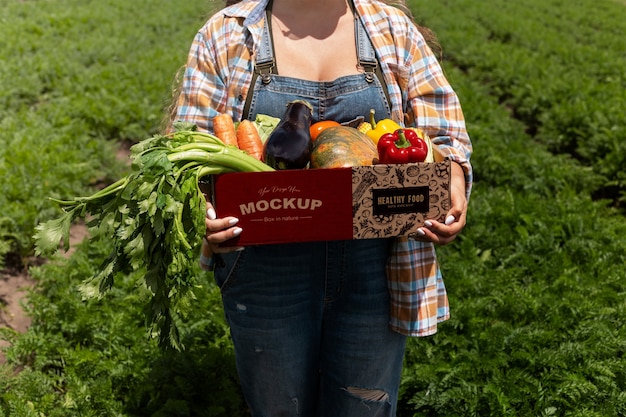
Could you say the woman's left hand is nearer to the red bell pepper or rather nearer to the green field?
the red bell pepper

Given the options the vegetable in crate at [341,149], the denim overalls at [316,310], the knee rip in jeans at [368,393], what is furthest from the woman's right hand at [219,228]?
the knee rip in jeans at [368,393]

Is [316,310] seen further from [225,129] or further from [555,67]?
[555,67]

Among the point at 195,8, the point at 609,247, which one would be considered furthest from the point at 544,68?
the point at 195,8

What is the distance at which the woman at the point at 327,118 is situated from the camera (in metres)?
2.39

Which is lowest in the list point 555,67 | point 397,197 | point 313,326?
point 555,67

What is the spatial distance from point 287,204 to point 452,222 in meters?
0.60

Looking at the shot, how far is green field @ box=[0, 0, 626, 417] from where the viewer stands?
13.1 feet

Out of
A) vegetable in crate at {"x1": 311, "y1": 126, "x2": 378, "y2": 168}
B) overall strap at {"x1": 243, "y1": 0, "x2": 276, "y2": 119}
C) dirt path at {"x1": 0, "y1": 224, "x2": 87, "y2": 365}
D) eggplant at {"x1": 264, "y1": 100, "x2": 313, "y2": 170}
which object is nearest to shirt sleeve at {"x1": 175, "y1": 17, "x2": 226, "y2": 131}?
overall strap at {"x1": 243, "y1": 0, "x2": 276, "y2": 119}

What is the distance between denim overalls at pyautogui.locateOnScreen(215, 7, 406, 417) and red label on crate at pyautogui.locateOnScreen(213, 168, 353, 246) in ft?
0.60

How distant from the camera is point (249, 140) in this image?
7.46 ft

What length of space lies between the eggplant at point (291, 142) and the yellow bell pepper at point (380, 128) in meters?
0.24

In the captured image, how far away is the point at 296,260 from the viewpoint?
241 centimetres

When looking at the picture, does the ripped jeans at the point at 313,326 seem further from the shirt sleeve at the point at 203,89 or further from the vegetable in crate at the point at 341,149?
the shirt sleeve at the point at 203,89

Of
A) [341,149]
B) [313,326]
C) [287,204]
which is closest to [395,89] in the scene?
[341,149]
